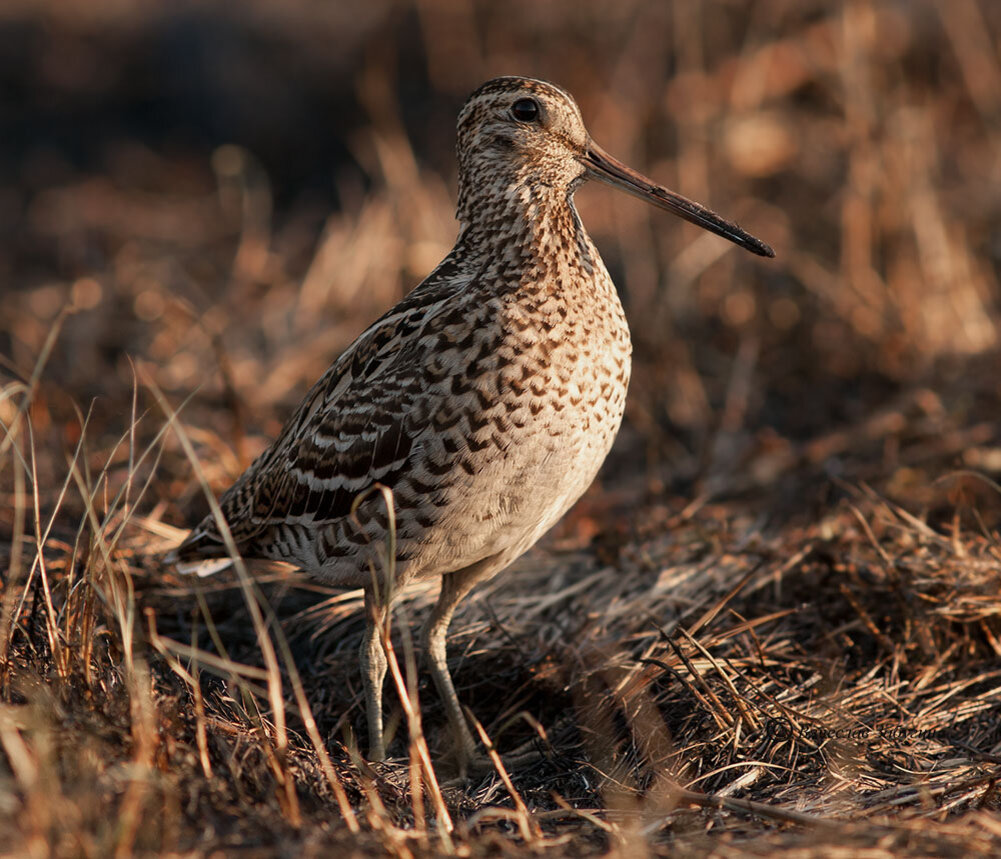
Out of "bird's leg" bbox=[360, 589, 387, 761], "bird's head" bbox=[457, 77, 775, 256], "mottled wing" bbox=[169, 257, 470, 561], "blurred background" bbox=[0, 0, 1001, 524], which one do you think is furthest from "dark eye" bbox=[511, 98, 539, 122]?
"bird's leg" bbox=[360, 589, 387, 761]

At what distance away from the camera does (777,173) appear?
8008 mm

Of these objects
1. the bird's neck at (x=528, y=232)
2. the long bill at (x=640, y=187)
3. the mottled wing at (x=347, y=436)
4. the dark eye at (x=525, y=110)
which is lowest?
the mottled wing at (x=347, y=436)

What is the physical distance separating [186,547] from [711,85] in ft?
17.8

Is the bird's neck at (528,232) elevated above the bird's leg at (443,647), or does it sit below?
above

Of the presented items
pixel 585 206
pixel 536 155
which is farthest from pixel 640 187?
pixel 585 206

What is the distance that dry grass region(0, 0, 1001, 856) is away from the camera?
311 centimetres

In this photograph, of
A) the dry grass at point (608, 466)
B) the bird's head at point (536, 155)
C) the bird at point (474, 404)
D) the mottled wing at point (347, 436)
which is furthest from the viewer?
the bird's head at point (536, 155)

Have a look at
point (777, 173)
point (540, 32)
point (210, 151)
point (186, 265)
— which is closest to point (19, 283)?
point (186, 265)

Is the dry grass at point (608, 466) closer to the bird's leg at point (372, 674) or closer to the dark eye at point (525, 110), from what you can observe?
the bird's leg at point (372, 674)

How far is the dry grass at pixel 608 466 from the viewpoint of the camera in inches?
122

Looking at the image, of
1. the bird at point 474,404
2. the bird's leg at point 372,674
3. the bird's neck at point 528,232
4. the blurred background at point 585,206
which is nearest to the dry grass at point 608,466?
the blurred background at point 585,206

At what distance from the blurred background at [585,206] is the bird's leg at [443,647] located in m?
1.13

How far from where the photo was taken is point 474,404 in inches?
136

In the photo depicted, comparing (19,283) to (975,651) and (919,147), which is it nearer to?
(919,147)
